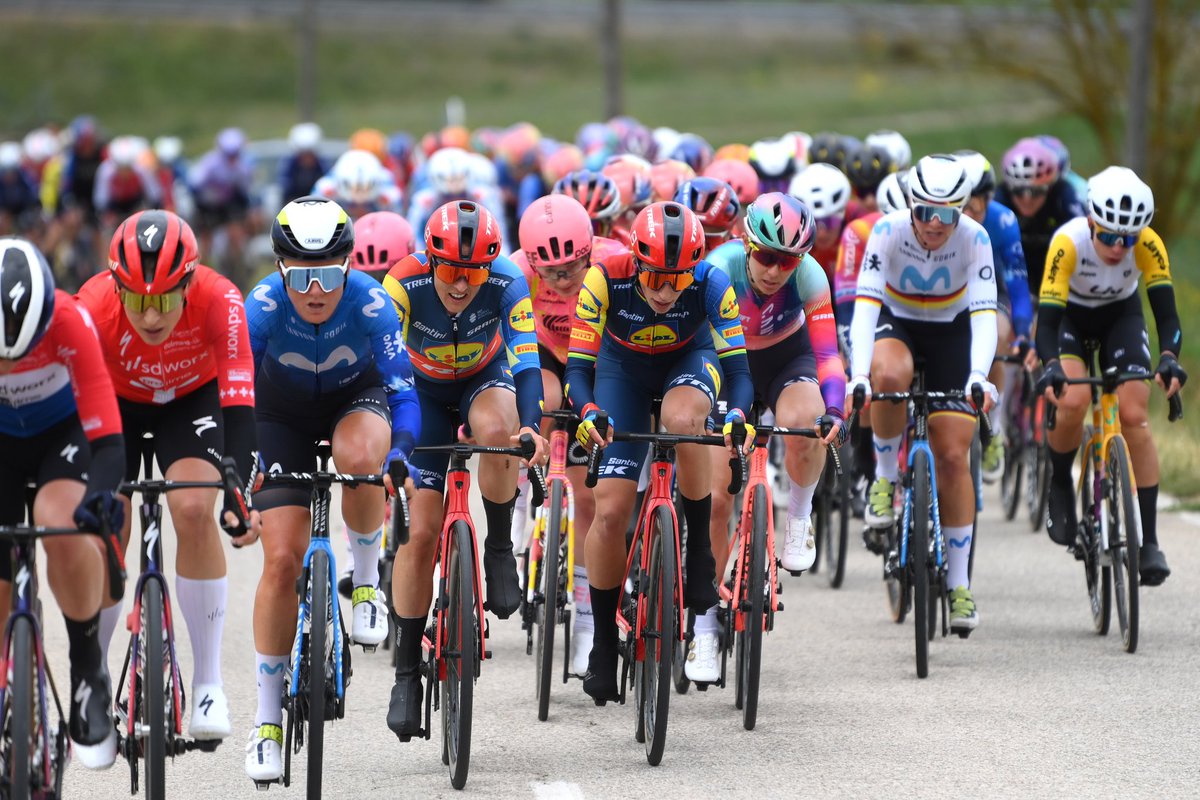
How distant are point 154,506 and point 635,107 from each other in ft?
132

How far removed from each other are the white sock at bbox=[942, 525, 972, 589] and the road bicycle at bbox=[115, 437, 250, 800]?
12.5 feet

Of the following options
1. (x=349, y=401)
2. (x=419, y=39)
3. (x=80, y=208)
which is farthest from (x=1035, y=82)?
(x=419, y=39)

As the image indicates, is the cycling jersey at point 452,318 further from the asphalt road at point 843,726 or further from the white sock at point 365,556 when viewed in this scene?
the asphalt road at point 843,726

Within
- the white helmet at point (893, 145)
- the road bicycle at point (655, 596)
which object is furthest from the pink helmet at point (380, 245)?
the white helmet at point (893, 145)

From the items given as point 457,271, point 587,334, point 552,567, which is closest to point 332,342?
point 457,271

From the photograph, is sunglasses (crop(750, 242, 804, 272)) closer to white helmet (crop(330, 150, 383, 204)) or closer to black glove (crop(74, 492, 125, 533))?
black glove (crop(74, 492, 125, 533))

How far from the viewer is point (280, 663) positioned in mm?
6586

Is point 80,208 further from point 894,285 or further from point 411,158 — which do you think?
point 894,285

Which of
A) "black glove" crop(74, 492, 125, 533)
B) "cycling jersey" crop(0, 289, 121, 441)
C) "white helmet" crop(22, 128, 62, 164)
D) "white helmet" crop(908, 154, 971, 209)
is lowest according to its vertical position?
"black glove" crop(74, 492, 125, 533)

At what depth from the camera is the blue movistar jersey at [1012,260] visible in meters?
10.7

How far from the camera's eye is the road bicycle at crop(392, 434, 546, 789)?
21.9ft

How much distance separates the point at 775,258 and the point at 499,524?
168 centimetres

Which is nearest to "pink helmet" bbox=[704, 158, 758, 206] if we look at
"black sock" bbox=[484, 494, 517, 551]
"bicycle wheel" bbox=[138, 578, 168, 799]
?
"black sock" bbox=[484, 494, 517, 551]

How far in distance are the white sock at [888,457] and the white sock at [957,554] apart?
20.5 inches
